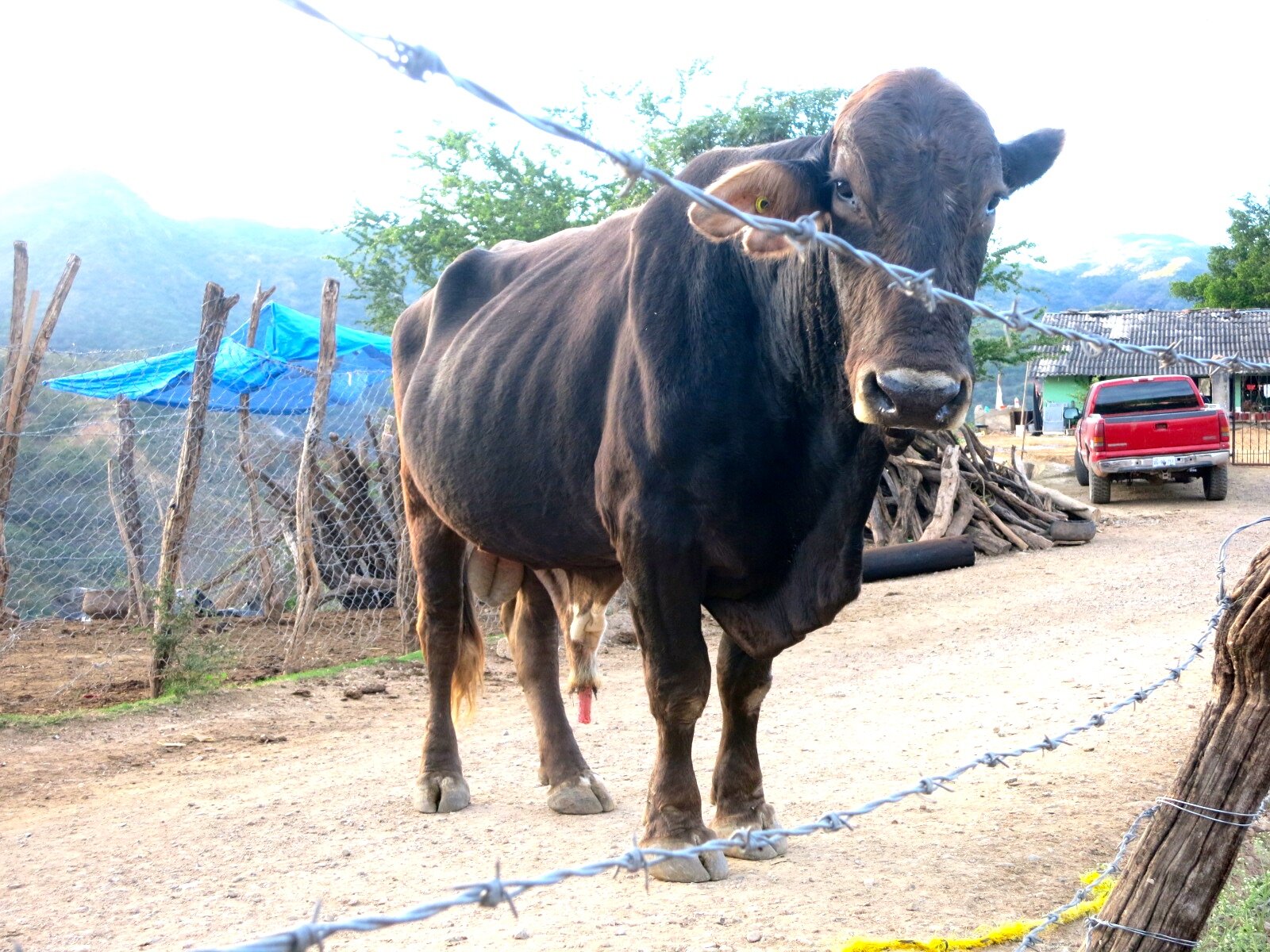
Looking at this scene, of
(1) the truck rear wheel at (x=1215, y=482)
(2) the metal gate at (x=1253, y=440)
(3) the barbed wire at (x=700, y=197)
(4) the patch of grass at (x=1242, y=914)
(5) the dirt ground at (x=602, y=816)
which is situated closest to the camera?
(3) the barbed wire at (x=700, y=197)

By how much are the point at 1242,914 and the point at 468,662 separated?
336 cm

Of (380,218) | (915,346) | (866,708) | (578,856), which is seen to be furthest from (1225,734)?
(380,218)

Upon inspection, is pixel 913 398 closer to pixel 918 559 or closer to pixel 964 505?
pixel 918 559

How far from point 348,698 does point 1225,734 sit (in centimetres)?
598

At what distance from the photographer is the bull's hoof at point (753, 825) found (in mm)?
4043

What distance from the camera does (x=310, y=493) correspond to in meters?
9.06

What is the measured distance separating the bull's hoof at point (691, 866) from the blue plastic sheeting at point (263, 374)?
20.7 feet

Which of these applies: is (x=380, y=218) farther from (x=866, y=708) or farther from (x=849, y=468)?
(x=849, y=468)

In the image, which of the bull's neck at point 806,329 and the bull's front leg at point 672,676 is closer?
the bull's neck at point 806,329

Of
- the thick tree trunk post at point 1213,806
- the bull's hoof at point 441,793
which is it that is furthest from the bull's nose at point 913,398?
the bull's hoof at point 441,793

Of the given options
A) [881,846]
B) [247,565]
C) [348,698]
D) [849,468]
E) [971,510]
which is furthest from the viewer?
[971,510]

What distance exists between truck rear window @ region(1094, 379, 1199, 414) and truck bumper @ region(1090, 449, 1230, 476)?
4.05ft

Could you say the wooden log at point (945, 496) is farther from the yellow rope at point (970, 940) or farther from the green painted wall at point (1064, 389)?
the green painted wall at point (1064, 389)

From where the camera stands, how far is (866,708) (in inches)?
261
